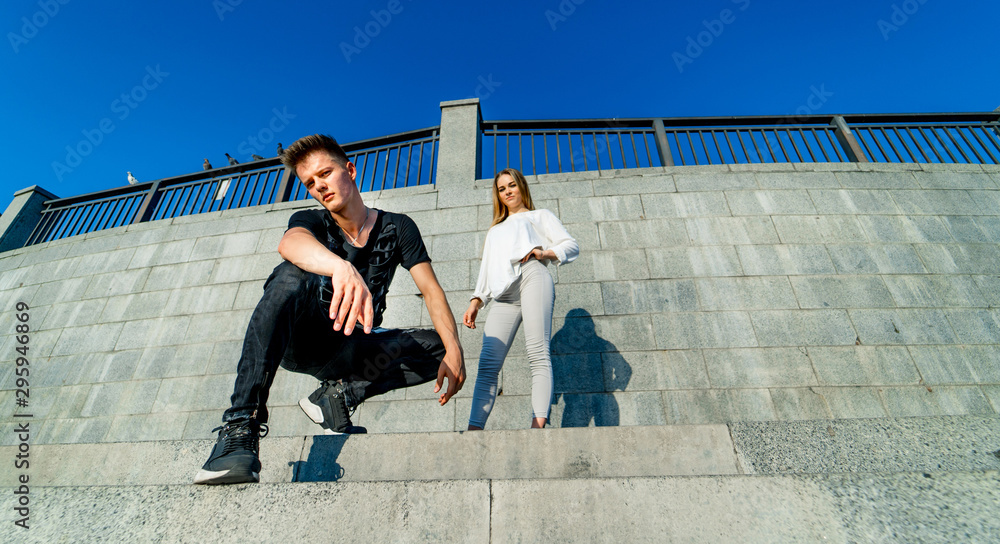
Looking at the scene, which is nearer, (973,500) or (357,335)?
(973,500)

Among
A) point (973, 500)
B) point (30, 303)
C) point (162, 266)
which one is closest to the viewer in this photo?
point (973, 500)

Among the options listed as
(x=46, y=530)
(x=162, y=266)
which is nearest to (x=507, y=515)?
(x=46, y=530)

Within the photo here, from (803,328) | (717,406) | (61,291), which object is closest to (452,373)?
(717,406)

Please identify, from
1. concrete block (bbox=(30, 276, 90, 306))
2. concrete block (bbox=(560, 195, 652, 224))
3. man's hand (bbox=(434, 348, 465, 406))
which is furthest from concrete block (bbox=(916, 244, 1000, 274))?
concrete block (bbox=(30, 276, 90, 306))

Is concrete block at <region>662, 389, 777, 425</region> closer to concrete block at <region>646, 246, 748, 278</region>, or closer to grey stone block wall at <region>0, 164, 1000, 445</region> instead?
grey stone block wall at <region>0, 164, 1000, 445</region>

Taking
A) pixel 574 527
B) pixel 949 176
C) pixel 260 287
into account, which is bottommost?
pixel 574 527

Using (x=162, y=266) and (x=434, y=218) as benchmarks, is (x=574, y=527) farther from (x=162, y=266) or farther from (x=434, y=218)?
(x=162, y=266)

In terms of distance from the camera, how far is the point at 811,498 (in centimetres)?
116

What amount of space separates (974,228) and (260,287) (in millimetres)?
7496

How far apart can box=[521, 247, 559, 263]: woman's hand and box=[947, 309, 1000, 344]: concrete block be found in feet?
12.8

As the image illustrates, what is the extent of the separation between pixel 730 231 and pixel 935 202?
2.35 meters

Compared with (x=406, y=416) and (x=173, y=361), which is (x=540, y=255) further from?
(x=173, y=361)

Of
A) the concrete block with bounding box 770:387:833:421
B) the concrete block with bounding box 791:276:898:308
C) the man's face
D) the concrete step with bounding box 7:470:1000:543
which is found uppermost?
the concrete block with bounding box 791:276:898:308

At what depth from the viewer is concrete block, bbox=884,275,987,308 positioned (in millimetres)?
3961
